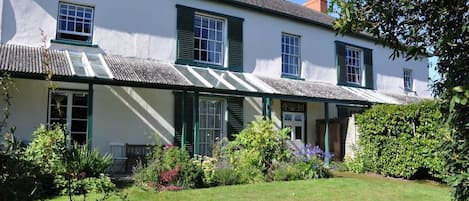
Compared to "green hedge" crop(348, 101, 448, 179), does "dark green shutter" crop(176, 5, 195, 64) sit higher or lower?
higher

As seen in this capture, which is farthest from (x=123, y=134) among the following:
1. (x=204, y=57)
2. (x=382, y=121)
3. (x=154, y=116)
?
(x=382, y=121)

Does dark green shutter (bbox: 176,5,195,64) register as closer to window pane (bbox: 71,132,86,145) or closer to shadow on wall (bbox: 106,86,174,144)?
shadow on wall (bbox: 106,86,174,144)

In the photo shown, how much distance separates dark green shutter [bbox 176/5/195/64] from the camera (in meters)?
15.0

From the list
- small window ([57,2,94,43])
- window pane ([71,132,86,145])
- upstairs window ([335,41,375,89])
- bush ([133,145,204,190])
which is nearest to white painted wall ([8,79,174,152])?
window pane ([71,132,86,145])

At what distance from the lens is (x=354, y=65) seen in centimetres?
2106

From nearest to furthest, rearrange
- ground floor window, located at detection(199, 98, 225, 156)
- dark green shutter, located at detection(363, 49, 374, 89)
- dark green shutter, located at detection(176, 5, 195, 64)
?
dark green shutter, located at detection(176, 5, 195, 64) → ground floor window, located at detection(199, 98, 225, 156) → dark green shutter, located at detection(363, 49, 374, 89)

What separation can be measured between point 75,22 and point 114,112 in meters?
3.17

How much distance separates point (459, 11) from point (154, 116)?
38.4ft

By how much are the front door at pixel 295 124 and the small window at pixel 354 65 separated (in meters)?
3.87

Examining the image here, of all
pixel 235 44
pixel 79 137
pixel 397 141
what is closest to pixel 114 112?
pixel 79 137

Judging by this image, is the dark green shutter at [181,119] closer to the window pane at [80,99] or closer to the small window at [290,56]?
the window pane at [80,99]

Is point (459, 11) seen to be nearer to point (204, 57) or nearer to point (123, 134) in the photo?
point (123, 134)

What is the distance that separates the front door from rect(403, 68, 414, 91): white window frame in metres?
8.75

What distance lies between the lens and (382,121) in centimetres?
1461
